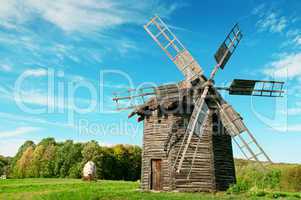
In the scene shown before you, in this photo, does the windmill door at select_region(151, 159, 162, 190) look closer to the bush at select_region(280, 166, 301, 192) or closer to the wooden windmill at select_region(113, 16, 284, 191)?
the wooden windmill at select_region(113, 16, 284, 191)

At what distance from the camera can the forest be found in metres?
65.6

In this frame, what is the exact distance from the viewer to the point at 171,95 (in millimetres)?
24703

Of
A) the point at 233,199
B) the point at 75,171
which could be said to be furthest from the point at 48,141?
the point at 233,199

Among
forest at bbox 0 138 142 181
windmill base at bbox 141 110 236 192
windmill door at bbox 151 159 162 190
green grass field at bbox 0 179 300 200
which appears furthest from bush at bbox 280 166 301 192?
forest at bbox 0 138 142 181

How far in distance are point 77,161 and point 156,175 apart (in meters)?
46.7

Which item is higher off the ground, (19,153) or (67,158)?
(19,153)

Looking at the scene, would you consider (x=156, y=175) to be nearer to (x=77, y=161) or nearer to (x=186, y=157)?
(x=186, y=157)

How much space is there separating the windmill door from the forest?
3915 centimetres

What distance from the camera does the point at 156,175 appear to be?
25.1 metres

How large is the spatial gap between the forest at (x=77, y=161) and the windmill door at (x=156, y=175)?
39.1 meters

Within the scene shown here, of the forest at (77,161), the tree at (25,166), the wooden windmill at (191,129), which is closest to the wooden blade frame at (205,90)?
the wooden windmill at (191,129)

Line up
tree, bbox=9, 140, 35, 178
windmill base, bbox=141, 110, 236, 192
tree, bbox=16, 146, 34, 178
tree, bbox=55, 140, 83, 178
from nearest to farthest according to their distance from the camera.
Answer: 1. windmill base, bbox=141, 110, 236, 192
2. tree, bbox=55, 140, 83, 178
3. tree, bbox=16, 146, 34, 178
4. tree, bbox=9, 140, 35, 178

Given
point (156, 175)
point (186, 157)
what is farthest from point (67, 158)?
point (186, 157)

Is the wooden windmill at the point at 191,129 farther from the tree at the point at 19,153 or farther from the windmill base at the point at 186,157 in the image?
the tree at the point at 19,153
